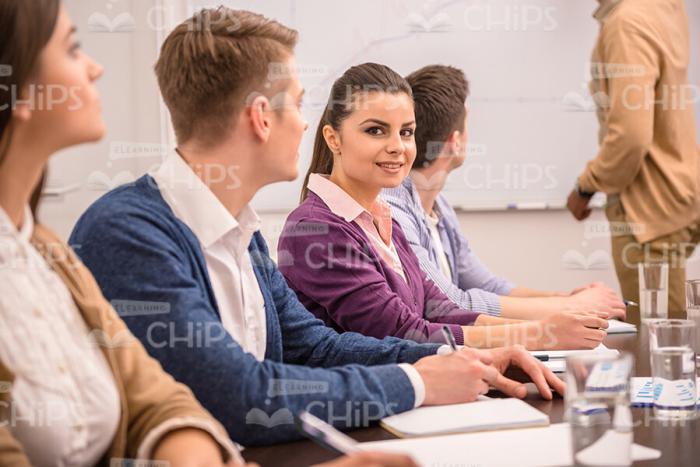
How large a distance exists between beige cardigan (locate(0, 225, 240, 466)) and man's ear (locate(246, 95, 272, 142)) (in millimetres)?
418

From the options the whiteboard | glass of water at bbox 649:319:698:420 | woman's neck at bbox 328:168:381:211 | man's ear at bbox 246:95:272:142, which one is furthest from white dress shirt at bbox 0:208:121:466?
the whiteboard

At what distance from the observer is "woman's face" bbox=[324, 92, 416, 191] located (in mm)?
2096

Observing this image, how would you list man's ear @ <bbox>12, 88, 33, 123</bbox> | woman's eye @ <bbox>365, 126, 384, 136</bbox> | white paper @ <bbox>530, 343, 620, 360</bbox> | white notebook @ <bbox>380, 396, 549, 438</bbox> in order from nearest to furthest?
1. man's ear @ <bbox>12, 88, 33, 123</bbox>
2. white notebook @ <bbox>380, 396, 549, 438</bbox>
3. white paper @ <bbox>530, 343, 620, 360</bbox>
4. woman's eye @ <bbox>365, 126, 384, 136</bbox>

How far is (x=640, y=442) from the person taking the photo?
1203 millimetres

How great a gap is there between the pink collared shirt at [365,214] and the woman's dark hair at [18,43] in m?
1.02

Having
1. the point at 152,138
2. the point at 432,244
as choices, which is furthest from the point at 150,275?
the point at 152,138

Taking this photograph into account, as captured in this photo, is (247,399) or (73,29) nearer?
(73,29)

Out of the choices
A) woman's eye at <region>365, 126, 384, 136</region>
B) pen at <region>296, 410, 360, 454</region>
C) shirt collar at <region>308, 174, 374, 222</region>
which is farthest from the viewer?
woman's eye at <region>365, 126, 384, 136</region>

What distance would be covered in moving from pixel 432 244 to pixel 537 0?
1.66 meters

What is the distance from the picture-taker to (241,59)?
4.71 feet

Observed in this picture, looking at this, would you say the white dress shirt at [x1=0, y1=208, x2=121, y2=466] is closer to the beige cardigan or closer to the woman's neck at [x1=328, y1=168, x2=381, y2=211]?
A: the beige cardigan

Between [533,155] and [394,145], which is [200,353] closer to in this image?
[394,145]

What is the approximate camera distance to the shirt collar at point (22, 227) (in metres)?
1.04

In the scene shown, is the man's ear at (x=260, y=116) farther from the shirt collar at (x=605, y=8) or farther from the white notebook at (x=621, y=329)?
the shirt collar at (x=605, y=8)
